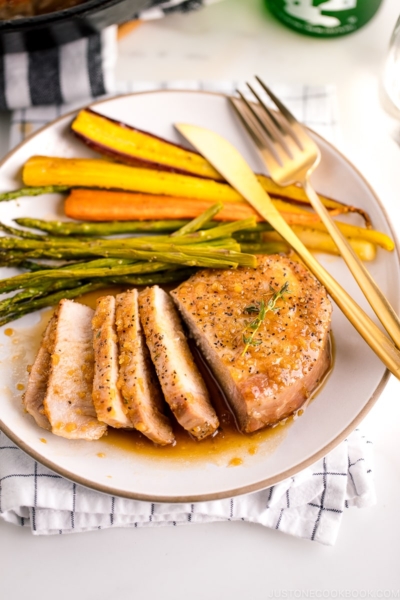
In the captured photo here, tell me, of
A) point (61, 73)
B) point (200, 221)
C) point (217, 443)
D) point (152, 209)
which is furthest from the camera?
point (61, 73)

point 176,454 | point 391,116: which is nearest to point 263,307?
point 176,454

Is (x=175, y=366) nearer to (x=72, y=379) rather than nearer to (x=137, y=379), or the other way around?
(x=137, y=379)

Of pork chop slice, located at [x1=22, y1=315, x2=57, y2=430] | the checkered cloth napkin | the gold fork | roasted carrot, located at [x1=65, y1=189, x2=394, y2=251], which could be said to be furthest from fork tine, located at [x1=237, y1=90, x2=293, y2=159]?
the checkered cloth napkin

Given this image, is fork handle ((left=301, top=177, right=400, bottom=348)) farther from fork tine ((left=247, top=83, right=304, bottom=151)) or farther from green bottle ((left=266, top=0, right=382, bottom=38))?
green bottle ((left=266, top=0, right=382, bottom=38))

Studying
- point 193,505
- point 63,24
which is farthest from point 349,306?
point 63,24

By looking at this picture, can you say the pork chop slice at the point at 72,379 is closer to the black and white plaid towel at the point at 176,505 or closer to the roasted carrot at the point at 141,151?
the black and white plaid towel at the point at 176,505

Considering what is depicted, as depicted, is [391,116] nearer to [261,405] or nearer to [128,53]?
[128,53]
